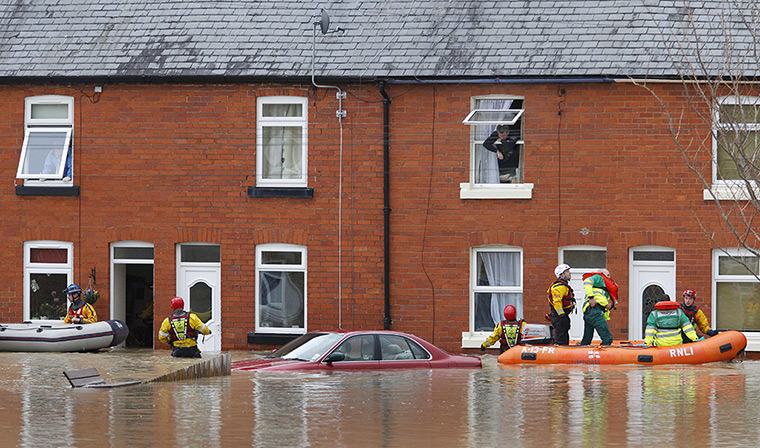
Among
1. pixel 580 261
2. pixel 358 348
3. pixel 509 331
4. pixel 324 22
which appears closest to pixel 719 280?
pixel 580 261

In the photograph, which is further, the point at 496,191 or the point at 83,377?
the point at 496,191

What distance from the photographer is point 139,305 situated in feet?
86.7

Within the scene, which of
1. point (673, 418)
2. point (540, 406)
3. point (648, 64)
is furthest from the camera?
point (648, 64)

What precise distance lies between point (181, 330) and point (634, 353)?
24.4ft

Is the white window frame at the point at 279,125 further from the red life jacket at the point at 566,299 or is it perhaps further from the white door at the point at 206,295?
the red life jacket at the point at 566,299

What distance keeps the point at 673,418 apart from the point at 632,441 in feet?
5.89

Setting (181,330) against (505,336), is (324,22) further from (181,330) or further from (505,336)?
(505,336)

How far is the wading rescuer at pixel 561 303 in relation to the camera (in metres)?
20.8

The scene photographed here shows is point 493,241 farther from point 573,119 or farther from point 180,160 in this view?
point 180,160

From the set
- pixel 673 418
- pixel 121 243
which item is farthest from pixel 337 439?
pixel 121 243

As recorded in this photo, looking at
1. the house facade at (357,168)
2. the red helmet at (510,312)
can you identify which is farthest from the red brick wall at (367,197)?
Result: the red helmet at (510,312)

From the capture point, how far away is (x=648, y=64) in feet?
75.8

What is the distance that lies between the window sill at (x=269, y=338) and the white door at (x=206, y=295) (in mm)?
→ 764

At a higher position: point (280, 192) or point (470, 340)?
point (280, 192)
